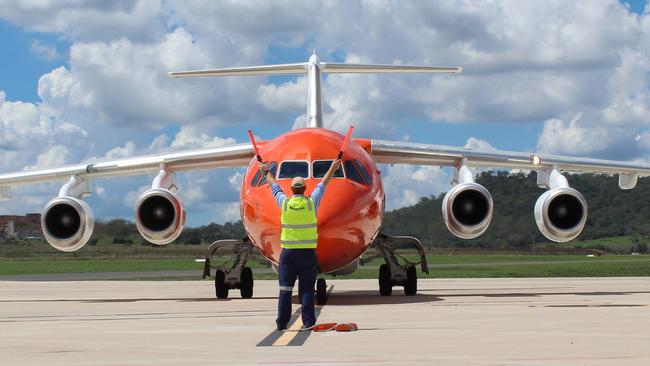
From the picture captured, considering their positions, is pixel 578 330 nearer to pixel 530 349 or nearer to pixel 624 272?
pixel 530 349

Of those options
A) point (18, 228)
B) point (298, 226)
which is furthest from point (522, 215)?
point (18, 228)

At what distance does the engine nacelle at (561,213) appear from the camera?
70.4ft

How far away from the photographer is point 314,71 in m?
24.3

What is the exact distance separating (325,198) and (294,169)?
1243 millimetres

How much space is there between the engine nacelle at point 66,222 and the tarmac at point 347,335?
3863mm

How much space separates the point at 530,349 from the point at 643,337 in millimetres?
1674

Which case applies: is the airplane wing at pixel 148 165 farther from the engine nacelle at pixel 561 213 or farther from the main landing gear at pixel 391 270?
the engine nacelle at pixel 561 213

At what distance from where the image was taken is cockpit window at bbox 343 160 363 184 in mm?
17016

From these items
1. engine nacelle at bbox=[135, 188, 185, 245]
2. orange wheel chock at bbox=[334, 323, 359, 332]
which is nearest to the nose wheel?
engine nacelle at bbox=[135, 188, 185, 245]

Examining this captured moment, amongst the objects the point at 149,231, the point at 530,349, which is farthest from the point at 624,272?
the point at 530,349

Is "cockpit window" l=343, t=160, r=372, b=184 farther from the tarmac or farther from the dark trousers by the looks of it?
the dark trousers

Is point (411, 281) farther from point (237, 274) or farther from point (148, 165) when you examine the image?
point (148, 165)

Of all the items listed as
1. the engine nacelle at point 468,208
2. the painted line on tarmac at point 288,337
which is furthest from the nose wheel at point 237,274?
the painted line on tarmac at point 288,337

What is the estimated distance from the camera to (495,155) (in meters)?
23.8
